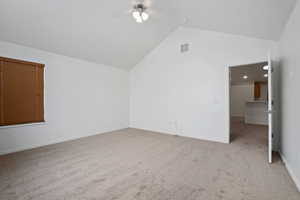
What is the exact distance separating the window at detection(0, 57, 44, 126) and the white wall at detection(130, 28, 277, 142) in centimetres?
318

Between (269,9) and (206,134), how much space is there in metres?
3.06

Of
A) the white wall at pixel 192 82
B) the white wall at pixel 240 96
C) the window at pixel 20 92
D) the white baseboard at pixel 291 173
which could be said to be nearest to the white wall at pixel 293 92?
the white baseboard at pixel 291 173

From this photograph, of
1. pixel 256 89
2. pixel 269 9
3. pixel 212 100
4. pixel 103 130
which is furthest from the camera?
pixel 256 89

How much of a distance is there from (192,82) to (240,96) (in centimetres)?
648

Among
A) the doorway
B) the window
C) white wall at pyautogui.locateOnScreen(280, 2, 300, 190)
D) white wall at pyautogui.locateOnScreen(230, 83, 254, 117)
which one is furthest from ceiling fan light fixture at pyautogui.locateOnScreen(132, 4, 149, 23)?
white wall at pyautogui.locateOnScreen(230, 83, 254, 117)

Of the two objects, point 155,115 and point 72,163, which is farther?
point 155,115

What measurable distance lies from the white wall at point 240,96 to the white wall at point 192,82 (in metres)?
6.17

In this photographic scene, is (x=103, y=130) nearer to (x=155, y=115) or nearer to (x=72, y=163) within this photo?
(x=155, y=115)

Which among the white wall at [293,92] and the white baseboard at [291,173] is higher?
the white wall at [293,92]

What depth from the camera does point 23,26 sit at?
2754 millimetres

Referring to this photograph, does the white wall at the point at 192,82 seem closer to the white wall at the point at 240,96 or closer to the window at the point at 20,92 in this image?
the window at the point at 20,92

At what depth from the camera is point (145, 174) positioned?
219cm

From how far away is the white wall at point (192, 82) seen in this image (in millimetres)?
3639

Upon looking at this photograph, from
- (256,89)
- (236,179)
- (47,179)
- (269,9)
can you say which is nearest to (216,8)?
(269,9)
